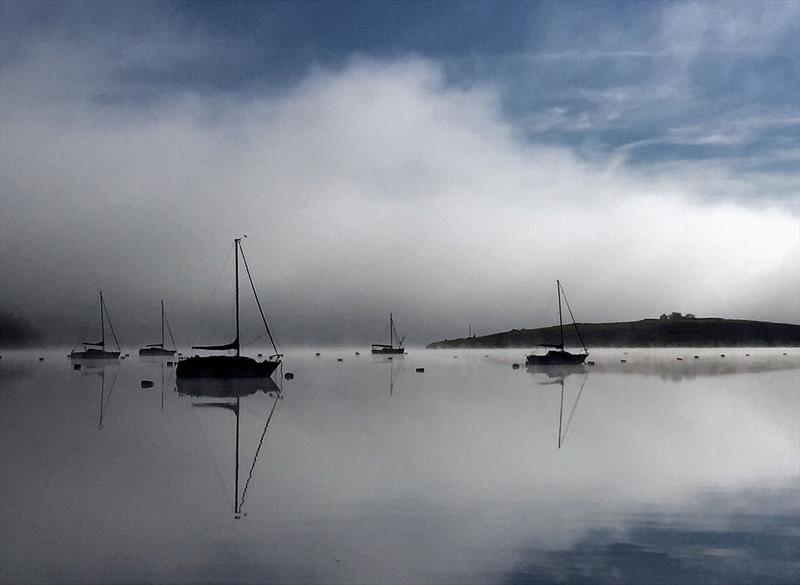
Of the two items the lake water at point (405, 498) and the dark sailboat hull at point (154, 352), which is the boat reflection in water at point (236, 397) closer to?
the lake water at point (405, 498)

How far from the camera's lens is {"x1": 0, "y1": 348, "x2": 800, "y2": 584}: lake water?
13.4m

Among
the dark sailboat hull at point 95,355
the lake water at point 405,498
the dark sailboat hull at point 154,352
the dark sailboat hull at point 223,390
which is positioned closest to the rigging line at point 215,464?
the lake water at point 405,498

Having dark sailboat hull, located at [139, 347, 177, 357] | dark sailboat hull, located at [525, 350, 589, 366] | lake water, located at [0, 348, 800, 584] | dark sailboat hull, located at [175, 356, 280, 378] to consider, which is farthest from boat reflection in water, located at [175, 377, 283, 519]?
Result: dark sailboat hull, located at [139, 347, 177, 357]

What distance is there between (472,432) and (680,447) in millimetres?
8811

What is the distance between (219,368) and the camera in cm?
7356

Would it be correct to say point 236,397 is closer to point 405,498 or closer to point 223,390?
point 223,390

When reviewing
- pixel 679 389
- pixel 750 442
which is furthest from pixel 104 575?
pixel 679 389

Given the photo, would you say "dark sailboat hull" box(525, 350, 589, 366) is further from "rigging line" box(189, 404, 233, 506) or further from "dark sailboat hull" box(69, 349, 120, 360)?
"dark sailboat hull" box(69, 349, 120, 360)

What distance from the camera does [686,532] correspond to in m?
15.6

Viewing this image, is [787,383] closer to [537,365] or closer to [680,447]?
[680,447]

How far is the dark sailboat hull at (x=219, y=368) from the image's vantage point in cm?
7281

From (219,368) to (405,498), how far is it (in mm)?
57058

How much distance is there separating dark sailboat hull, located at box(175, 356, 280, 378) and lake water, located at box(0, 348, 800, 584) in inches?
1228

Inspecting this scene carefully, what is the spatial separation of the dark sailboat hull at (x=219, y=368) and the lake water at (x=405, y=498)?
3120 cm
